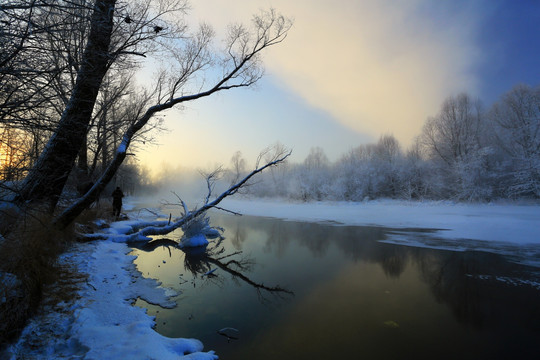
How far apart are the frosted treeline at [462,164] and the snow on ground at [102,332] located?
81.0 ft

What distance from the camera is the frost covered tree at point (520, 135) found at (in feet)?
82.5

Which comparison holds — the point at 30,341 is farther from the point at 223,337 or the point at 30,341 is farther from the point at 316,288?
the point at 316,288

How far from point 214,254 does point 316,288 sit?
198 inches

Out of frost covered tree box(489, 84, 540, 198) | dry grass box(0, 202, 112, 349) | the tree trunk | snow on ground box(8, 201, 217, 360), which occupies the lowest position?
snow on ground box(8, 201, 217, 360)

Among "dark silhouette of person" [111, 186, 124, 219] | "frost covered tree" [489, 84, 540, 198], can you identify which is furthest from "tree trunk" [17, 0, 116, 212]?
"frost covered tree" [489, 84, 540, 198]

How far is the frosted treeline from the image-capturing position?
26.6 m

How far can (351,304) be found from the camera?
586cm

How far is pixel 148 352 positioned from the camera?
11.1 feet

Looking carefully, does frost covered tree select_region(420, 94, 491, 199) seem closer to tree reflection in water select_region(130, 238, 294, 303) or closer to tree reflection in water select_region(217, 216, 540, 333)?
tree reflection in water select_region(217, 216, 540, 333)

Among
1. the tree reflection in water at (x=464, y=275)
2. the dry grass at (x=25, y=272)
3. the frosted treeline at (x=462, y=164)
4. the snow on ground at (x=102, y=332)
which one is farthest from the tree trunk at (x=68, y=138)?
the frosted treeline at (x=462, y=164)

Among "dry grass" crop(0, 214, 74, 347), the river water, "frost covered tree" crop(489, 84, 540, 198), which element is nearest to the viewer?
"dry grass" crop(0, 214, 74, 347)

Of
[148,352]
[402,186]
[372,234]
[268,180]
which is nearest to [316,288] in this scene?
[148,352]

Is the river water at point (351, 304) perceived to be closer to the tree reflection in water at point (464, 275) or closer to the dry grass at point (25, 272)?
the tree reflection in water at point (464, 275)

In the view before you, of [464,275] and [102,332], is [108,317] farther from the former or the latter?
[464,275]
